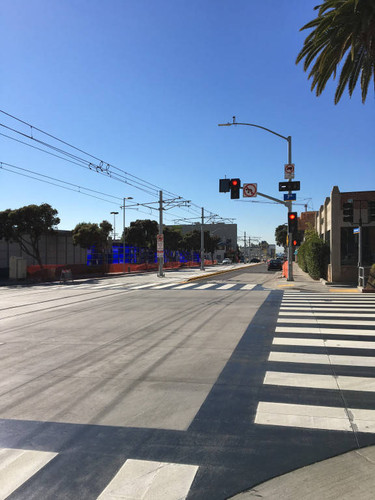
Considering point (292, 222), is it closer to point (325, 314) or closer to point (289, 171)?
point (289, 171)

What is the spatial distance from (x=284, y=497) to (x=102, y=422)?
2.28 metres

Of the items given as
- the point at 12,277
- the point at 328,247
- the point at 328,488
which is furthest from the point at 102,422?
the point at 12,277

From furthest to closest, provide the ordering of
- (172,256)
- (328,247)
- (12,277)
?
(172,256) → (12,277) → (328,247)

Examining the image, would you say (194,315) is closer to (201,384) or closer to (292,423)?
(201,384)

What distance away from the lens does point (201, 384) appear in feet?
18.8

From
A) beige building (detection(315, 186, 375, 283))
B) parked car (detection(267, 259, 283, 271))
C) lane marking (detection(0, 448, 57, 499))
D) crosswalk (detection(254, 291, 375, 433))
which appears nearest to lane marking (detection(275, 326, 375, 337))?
crosswalk (detection(254, 291, 375, 433))

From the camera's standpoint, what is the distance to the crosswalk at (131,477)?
10.2 ft

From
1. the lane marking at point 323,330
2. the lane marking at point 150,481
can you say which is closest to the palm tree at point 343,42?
the lane marking at point 323,330

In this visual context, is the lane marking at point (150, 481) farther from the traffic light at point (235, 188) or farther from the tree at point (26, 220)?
the tree at point (26, 220)

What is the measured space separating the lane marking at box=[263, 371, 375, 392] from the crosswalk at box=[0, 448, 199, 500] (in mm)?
2634

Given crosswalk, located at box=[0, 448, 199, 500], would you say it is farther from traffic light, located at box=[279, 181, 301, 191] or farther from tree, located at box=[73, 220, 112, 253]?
tree, located at box=[73, 220, 112, 253]

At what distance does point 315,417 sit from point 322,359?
2.52 m

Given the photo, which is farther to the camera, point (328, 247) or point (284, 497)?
point (328, 247)

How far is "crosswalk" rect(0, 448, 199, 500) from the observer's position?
10.2ft
